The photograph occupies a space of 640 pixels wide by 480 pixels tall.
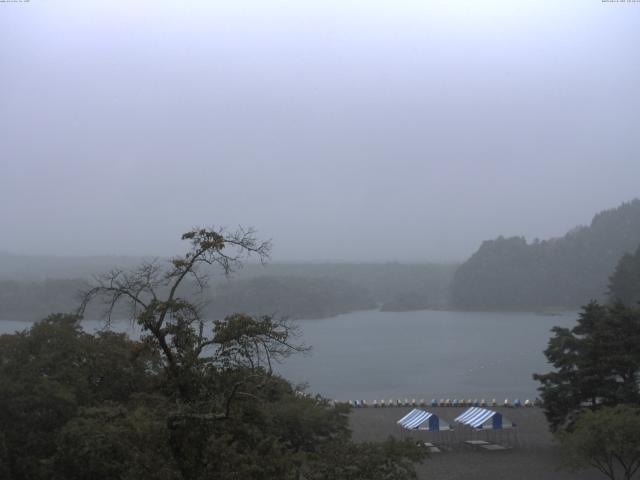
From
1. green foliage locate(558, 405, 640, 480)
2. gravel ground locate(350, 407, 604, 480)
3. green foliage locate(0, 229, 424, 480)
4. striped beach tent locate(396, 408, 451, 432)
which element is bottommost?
gravel ground locate(350, 407, 604, 480)

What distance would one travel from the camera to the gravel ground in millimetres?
10234

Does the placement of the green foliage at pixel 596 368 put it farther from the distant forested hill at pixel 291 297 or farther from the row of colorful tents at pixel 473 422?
the distant forested hill at pixel 291 297

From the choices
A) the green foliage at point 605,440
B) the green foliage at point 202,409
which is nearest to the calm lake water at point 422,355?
the green foliage at point 605,440

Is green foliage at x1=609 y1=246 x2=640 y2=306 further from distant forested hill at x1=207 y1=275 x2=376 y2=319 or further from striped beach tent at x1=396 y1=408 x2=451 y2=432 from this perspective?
striped beach tent at x1=396 y1=408 x2=451 y2=432

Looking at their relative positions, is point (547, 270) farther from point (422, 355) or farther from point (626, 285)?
point (626, 285)

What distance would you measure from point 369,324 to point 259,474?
147 feet

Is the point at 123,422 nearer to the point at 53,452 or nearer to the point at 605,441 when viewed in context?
the point at 53,452

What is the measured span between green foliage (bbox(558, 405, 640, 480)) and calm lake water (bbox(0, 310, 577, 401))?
10.5 m

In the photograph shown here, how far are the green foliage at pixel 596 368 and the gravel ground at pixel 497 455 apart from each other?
780mm

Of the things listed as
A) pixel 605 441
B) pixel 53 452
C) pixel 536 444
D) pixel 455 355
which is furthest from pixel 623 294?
pixel 53 452

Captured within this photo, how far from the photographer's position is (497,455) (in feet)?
37.9

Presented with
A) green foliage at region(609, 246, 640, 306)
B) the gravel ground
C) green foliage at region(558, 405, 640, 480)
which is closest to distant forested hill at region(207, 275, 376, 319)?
green foliage at region(609, 246, 640, 306)

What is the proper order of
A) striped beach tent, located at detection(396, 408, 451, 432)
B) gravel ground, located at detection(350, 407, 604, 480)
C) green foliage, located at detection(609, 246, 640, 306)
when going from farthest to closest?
green foliage, located at detection(609, 246, 640, 306) < striped beach tent, located at detection(396, 408, 451, 432) < gravel ground, located at detection(350, 407, 604, 480)

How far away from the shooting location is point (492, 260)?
5753 centimetres
